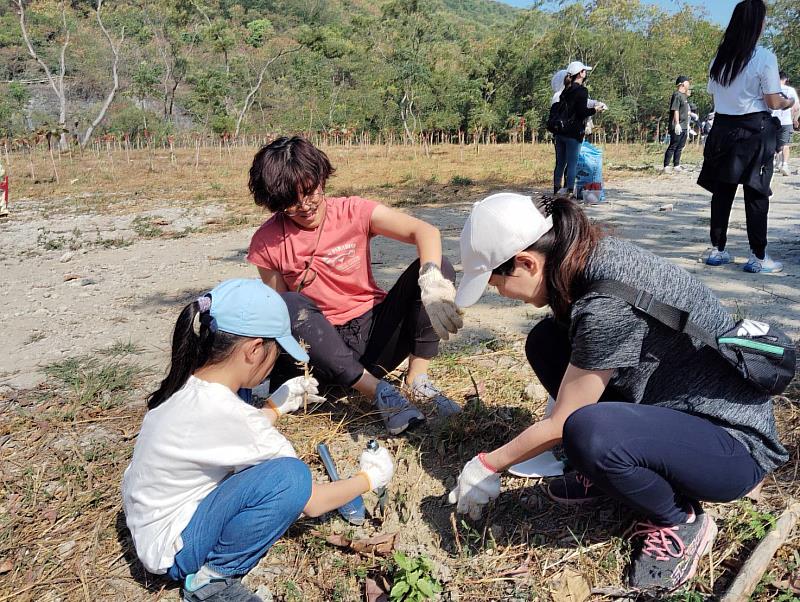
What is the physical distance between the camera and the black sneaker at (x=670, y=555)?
5.25 ft

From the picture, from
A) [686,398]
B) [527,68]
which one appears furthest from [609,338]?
[527,68]

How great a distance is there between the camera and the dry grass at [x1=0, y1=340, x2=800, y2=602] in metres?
1.71

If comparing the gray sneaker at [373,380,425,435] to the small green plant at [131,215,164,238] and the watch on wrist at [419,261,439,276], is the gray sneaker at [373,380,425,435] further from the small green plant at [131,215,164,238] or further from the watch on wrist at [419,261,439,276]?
the small green plant at [131,215,164,238]

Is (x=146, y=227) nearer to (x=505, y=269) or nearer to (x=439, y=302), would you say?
(x=439, y=302)

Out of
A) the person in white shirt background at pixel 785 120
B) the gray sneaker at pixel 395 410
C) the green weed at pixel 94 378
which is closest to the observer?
the gray sneaker at pixel 395 410

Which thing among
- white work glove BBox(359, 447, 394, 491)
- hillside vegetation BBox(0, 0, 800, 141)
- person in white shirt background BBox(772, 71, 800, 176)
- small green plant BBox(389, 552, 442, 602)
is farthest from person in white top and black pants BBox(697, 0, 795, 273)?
hillside vegetation BBox(0, 0, 800, 141)

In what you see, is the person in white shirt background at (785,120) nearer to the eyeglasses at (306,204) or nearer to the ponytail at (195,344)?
the eyeglasses at (306,204)

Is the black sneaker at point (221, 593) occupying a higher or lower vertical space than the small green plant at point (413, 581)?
lower

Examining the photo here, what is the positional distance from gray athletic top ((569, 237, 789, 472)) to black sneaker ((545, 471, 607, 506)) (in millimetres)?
431

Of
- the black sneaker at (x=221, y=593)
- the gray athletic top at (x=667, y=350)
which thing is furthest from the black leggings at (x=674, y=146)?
the black sneaker at (x=221, y=593)

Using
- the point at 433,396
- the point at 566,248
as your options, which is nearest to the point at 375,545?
the point at 433,396

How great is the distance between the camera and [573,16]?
26.2 metres

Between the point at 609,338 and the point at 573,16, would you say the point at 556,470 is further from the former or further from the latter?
the point at 573,16

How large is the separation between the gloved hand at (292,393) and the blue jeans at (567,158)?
5.24m
